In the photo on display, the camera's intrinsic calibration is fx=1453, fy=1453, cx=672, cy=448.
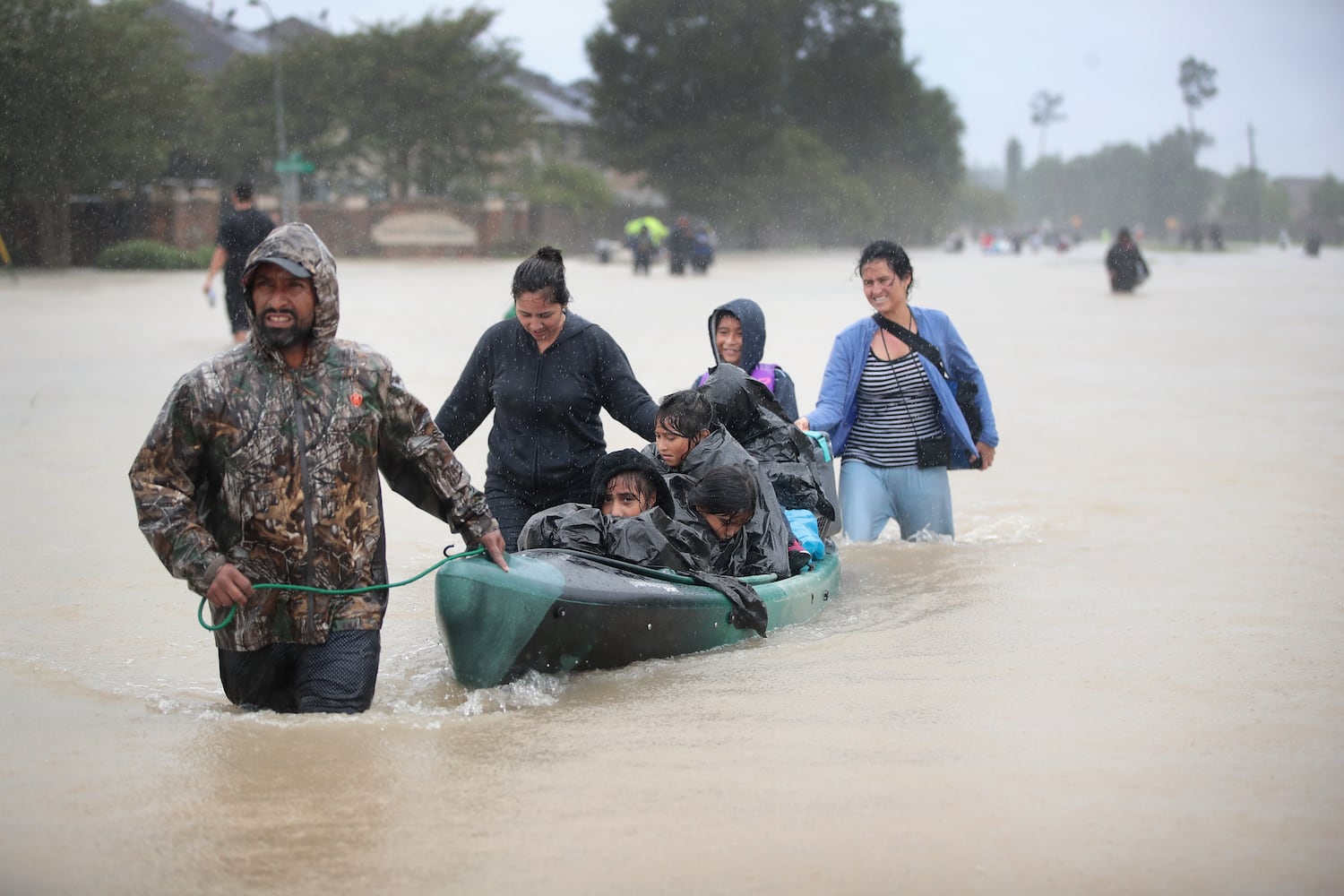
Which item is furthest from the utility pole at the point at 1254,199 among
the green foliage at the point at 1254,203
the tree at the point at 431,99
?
the tree at the point at 431,99

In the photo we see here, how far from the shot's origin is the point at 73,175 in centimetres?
3444

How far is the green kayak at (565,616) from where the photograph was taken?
4.80 metres

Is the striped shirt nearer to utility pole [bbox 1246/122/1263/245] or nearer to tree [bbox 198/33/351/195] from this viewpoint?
tree [bbox 198/33/351/195]

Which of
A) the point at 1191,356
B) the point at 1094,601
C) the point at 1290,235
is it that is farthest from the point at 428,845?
the point at 1290,235

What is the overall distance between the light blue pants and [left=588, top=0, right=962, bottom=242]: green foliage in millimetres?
54735

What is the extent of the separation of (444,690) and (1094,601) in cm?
333

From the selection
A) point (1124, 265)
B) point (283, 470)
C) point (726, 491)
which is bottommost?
point (726, 491)

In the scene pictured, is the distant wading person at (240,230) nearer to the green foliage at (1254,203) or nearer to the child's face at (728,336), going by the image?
the child's face at (728,336)

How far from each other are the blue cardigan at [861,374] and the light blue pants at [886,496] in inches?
5.3

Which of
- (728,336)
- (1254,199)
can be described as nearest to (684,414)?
(728,336)

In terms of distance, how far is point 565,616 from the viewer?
500 cm

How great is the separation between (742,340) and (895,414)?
89cm

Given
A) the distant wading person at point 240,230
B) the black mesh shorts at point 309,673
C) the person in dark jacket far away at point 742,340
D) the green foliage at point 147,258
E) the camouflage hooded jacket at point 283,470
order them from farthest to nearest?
the green foliage at point 147,258 < the distant wading person at point 240,230 < the person in dark jacket far away at point 742,340 < the black mesh shorts at point 309,673 < the camouflage hooded jacket at point 283,470

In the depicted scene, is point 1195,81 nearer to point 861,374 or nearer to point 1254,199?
point 1254,199
